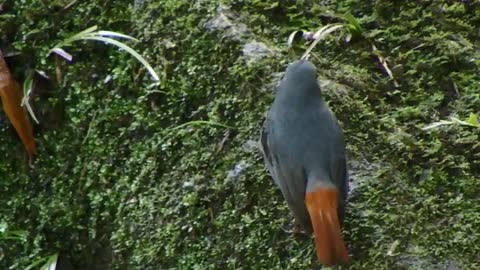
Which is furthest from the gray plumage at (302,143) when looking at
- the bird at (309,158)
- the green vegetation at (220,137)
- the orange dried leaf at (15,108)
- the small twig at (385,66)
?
the orange dried leaf at (15,108)

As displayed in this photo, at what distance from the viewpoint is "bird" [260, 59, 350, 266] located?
2.06m

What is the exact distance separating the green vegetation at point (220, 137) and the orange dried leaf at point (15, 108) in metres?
0.05

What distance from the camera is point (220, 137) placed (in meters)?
2.56

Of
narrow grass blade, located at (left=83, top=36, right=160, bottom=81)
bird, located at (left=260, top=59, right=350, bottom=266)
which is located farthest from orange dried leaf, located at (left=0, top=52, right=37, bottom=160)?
bird, located at (left=260, top=59, right=350, bottom=266)

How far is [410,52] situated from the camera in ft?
9.14

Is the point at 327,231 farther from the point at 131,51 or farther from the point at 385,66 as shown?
the point at 131,51

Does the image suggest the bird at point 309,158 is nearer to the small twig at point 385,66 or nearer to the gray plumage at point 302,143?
the gray plumage at point 302,143

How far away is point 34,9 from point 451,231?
1.63m

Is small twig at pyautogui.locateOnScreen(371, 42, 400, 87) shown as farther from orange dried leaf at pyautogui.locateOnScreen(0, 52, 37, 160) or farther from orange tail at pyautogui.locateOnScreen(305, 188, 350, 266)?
orange dried leaf at pyautogui.locateOnScreen(0, 52, 37, 160)

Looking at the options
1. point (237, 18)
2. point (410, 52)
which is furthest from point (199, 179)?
point (410, 52)

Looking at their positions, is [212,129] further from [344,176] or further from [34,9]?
[34,9]

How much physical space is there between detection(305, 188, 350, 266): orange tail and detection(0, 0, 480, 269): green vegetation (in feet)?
0.61

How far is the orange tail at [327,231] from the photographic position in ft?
6.72

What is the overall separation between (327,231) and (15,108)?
4.06 feet
